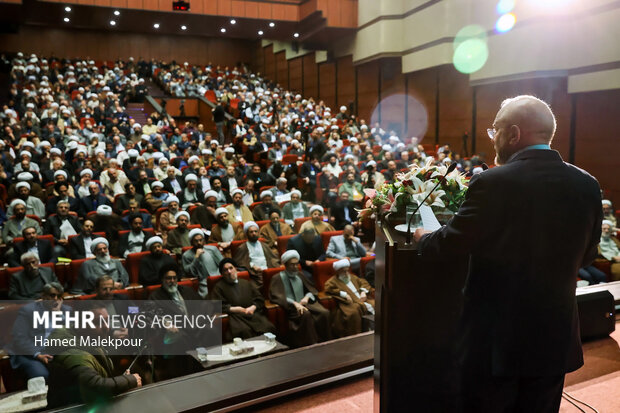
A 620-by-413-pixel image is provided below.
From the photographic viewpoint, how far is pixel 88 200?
636 centimetres

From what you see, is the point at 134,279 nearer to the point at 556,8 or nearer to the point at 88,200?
the point at 88,200

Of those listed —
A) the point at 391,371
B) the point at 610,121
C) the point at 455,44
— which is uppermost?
the point at 455,44

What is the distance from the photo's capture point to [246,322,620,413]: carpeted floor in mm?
2148

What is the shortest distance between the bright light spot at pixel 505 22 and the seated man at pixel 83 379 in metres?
8.68

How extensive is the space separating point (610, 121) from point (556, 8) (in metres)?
1.96

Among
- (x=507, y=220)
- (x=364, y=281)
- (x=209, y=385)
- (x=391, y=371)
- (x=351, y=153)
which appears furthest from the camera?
(x=351, y=153)

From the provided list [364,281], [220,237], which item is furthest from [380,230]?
[220,237]

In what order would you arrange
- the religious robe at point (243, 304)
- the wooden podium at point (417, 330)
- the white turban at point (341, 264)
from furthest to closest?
1. the white turban at point (341, 264)
2. the religious robe at point (243, 304)
3. the wooden podium at point (417, 330)

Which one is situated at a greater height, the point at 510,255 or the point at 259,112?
the point at 259,112

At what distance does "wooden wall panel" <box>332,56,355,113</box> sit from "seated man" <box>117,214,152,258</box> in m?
9.73

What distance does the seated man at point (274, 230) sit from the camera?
5.91m

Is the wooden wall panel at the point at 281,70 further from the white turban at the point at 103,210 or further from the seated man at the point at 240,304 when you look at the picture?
the seated man at the point at 240,304

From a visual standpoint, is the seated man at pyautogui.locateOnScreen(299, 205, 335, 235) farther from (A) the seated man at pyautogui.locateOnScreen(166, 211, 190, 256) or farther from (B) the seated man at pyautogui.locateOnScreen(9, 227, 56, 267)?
(B) the seated man at pyautogui.locateOnScreen(9, 227, 56, 267)

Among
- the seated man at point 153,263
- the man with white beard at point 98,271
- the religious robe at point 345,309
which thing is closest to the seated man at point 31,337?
the man with white beard at point 98,271
